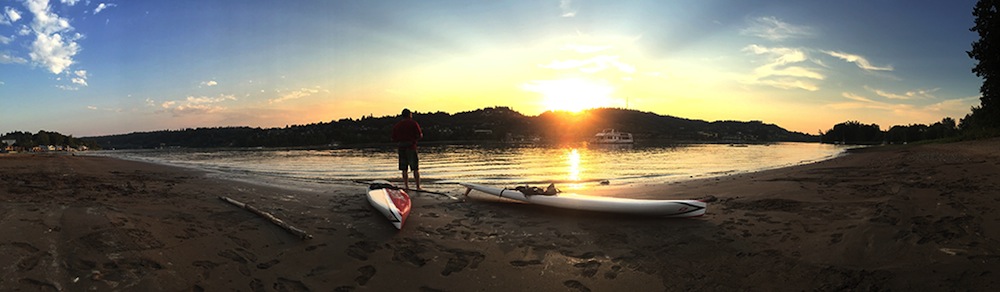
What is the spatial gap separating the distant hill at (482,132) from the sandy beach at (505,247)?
354 feet

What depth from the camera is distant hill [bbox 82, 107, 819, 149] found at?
391ft

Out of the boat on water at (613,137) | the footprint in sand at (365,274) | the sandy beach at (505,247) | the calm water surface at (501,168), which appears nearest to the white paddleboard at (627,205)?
the sandy beach at (505,247)

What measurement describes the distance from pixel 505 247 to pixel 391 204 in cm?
272

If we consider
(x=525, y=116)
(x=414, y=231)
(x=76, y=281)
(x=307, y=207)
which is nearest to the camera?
(x=76, y=281)

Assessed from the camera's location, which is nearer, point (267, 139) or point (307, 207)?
point (307, 207)

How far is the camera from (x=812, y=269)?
15.7ft

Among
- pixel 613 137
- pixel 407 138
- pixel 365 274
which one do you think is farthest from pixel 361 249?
pixel 613 137

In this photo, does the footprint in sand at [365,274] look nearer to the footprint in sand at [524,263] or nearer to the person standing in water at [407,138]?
the footprint in sand at [524,263]

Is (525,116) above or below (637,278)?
above

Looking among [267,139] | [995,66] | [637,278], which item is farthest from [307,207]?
[267,139]

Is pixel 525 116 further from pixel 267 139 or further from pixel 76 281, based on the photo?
pixel 76 281

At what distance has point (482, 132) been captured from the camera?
134000 mm

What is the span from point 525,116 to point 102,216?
167887 millimetres

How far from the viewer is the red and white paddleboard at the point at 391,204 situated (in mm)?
6970
